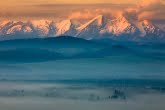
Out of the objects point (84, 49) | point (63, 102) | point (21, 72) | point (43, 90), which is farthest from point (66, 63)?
point (63, 102)

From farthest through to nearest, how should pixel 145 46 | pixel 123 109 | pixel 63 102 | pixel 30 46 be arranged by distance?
1. pixel 145 46
2. pixel 30 46
3. pixel 63 102
4. pixel 123 109

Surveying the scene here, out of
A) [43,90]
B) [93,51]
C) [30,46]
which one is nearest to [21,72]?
[30,46]

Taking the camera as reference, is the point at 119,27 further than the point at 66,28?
Yes

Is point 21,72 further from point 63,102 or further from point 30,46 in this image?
point 63,102

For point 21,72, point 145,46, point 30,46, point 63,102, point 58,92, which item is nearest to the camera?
point 63,102

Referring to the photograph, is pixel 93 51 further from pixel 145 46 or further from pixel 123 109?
pixel 123 109

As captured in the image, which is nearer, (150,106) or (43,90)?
(150,106)

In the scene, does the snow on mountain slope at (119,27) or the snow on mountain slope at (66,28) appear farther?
the snow on mountain slope at (119,27)

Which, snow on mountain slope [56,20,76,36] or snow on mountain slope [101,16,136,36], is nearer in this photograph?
snow on mountain slope [56,20,76,36]

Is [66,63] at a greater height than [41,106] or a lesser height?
lesser
